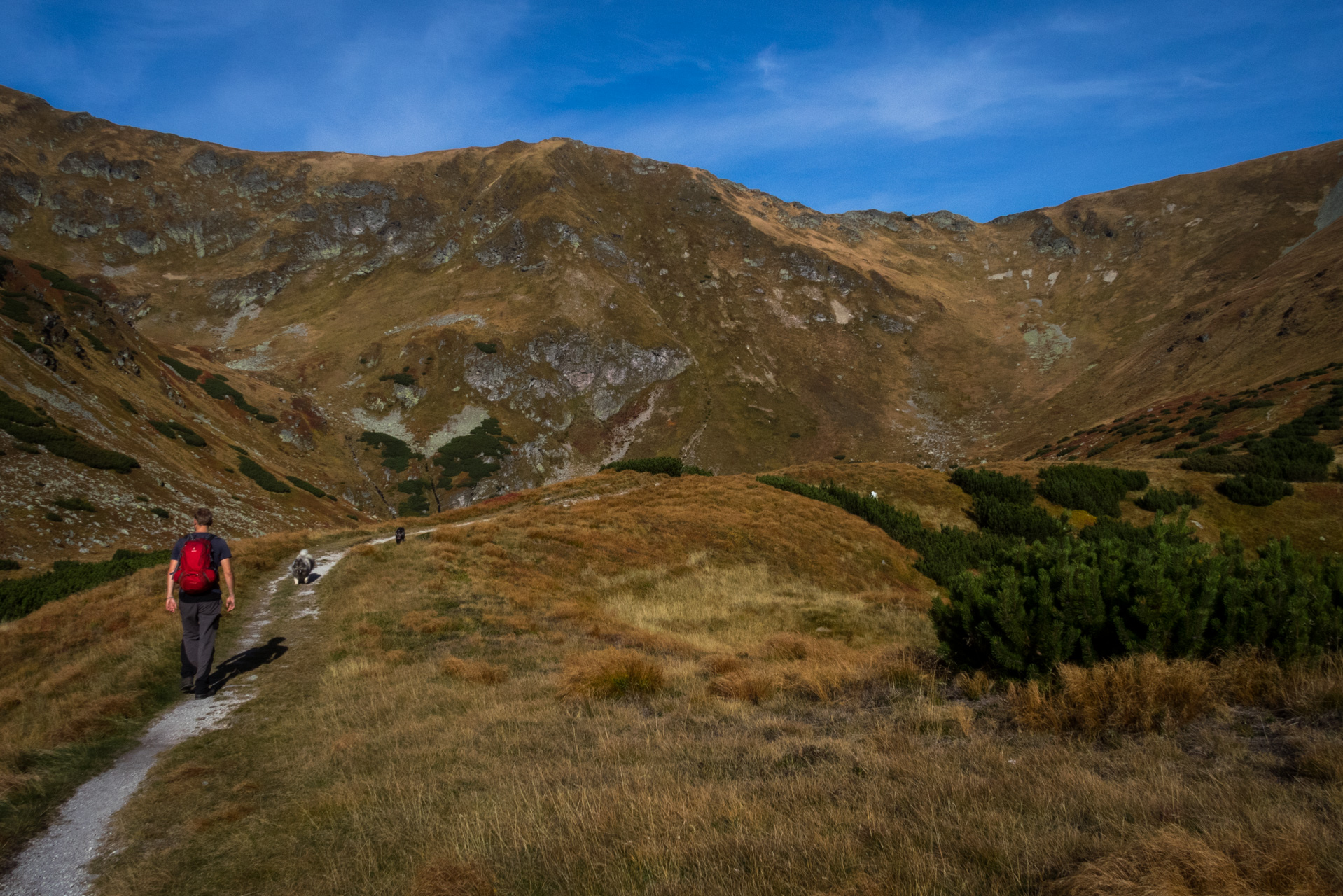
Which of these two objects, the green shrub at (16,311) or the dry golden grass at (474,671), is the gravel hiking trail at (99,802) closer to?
the dry golden grass at (474,671)

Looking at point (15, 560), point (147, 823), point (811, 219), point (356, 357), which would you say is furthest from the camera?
point (811, 219)

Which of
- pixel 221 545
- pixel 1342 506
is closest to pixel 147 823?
pixel 221 545

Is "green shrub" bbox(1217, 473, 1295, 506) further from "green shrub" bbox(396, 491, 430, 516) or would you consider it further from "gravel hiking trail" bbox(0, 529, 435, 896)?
"green shrub" bbox(396, 491, 430, 516)

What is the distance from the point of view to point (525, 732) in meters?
6.46

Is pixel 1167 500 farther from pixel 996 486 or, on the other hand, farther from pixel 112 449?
pixel 112 449

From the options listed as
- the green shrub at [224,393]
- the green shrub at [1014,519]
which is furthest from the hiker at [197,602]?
the green shrub at [224,393]

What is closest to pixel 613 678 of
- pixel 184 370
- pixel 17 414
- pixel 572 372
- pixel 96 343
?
pixel 17 414

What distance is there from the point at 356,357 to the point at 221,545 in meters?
105

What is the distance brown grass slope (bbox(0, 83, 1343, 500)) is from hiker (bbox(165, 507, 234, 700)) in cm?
7602

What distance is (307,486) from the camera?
62531 millimetres

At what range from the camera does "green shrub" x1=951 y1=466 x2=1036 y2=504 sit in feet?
93.8

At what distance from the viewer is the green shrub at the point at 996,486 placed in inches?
1126

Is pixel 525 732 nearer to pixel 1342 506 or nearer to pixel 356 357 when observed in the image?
pixel 1342 506

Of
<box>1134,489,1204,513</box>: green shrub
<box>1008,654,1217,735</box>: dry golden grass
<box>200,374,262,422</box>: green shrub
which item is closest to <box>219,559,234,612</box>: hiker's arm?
<box>1008,654,1217,735</box>: dry golden grass
